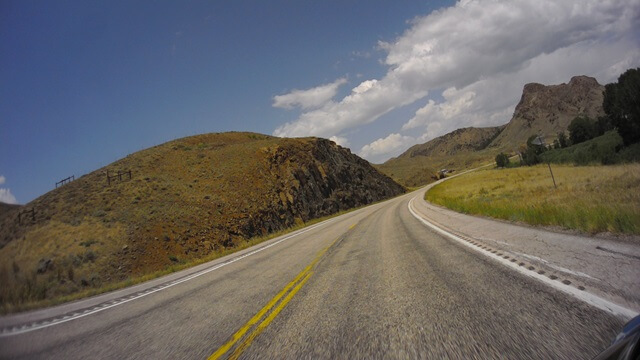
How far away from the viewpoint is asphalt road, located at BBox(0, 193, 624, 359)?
3.11 metres

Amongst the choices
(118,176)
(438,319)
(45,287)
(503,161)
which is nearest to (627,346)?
(438,319)

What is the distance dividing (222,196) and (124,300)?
25570 millimetres

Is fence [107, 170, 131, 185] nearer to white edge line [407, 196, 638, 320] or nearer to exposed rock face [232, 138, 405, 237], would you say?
exposed rock face [232, 138, 405, 237]

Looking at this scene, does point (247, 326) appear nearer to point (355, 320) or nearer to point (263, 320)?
point (263, 320)

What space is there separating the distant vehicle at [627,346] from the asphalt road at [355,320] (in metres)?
1.13

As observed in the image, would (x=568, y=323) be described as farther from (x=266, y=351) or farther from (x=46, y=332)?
(x=46, y=332)

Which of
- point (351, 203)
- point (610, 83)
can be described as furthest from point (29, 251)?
point (610, 83)

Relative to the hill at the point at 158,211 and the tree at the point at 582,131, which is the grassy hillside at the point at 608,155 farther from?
the hill at the point at 158,211

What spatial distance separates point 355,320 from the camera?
4.18 meters

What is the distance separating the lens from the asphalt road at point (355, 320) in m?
3.11

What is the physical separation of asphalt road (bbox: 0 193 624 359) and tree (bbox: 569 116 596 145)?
88.4 meters

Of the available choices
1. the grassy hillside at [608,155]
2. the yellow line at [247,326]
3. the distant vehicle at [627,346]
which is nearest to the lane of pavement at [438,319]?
the yellow line at [247,326]

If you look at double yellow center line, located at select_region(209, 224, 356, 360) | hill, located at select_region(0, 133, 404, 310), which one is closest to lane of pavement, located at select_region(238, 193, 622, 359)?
double yellow center line, located at select_region(209, 224, 356, 360)

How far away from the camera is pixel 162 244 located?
76.5 ft
